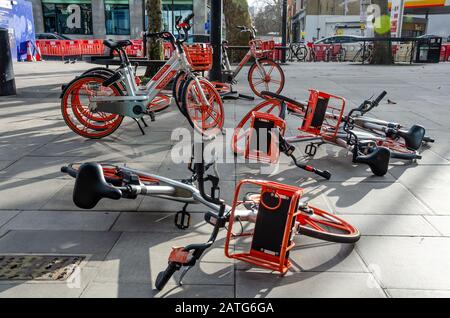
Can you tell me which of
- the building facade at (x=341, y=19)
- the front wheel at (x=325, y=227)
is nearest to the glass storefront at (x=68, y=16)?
the building facade at (x=341, y=19)

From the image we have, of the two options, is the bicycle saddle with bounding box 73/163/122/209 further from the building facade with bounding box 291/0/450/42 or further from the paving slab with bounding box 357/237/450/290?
the building facade with bounding box 291/0/450/42

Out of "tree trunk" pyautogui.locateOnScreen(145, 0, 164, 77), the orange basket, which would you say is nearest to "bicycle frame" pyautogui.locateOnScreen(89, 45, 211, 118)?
the orange basket

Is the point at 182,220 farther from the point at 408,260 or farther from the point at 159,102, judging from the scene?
the point at 159,102

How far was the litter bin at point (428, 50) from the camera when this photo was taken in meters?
23.0

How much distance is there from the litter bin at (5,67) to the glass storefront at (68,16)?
2760 cm

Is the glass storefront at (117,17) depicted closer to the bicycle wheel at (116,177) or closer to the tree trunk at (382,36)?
the tree trunk at (382,36)

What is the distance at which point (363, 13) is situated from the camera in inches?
1125

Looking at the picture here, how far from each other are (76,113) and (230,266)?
13.1 feet

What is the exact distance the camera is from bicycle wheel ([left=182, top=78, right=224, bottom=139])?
243 inches

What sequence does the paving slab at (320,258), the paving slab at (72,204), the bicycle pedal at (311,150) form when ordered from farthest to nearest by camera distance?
the bicycle pedal at (311,150), the paving slab at (72,204), the paving slab at (320,258)

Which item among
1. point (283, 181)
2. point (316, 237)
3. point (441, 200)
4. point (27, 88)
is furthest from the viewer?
point (27, 88)

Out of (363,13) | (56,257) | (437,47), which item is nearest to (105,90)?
(56,257)

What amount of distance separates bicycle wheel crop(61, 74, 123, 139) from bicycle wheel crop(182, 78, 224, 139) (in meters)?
0.97

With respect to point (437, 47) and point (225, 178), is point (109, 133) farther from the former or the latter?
point (437, 47)
